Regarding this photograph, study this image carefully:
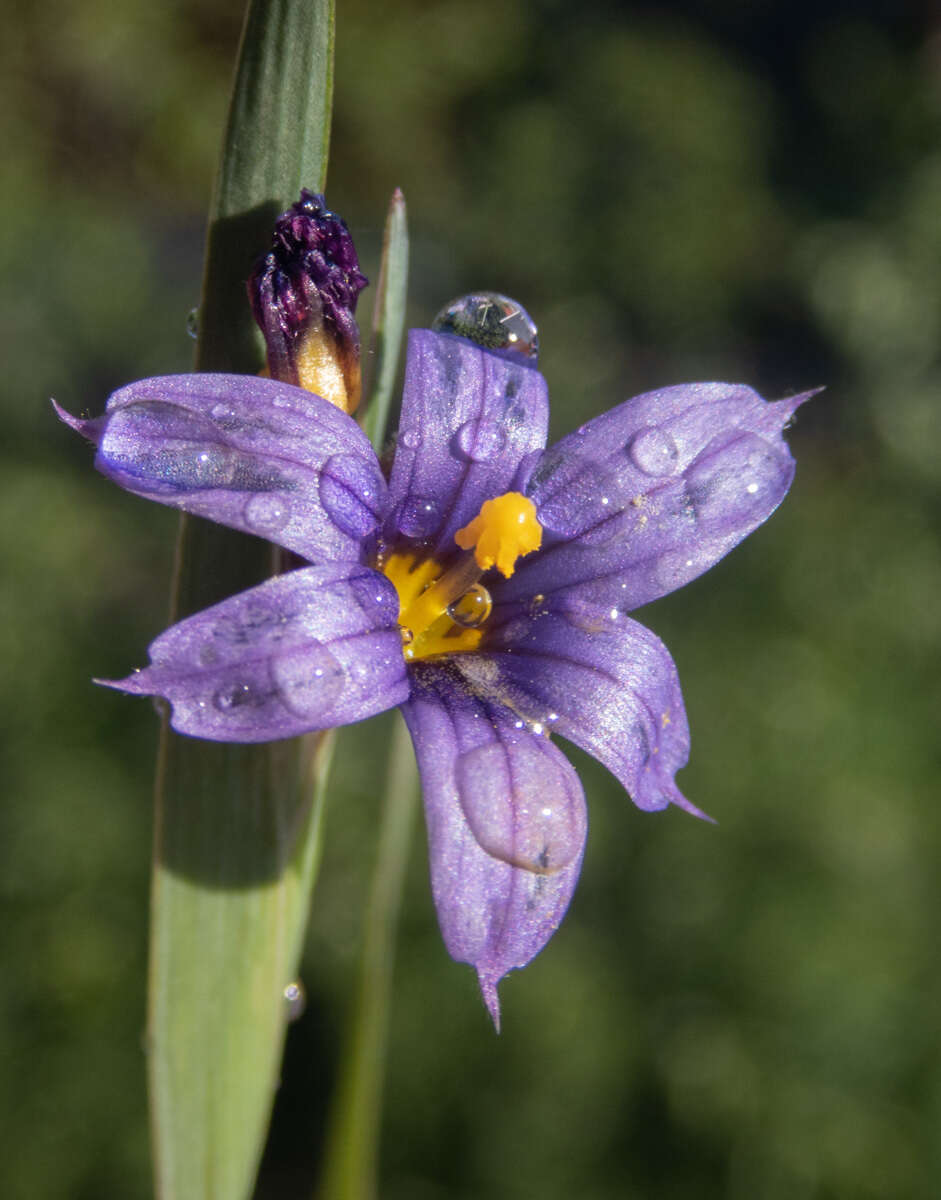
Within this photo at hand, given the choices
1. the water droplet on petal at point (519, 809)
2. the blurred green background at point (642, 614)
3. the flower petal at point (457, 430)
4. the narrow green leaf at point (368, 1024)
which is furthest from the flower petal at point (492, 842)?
the blurred green background at point (642, 614)

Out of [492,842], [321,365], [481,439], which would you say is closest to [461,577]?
[481,439]

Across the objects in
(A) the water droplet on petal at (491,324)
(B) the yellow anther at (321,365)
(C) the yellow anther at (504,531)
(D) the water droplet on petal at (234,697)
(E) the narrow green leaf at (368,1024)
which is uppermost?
(A) the water droplet on petal at (491,324)

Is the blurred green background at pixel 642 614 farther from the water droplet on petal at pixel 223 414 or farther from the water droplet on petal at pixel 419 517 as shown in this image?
the water droplet on petal at pixel 223 414

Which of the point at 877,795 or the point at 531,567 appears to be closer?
the point at 531,567

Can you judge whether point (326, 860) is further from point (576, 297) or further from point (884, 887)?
point (576, 297)

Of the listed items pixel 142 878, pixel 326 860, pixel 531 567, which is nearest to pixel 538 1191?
pixel 326 860

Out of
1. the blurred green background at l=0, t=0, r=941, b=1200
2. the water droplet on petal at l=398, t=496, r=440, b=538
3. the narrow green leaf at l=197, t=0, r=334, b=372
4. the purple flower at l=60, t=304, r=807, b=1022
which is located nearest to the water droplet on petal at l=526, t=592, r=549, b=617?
the purple flower at l=60, t=304, r=807, b=1022
